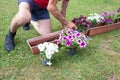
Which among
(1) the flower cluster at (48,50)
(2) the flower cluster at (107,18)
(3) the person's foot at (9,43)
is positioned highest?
(1) the flower cluster at (48,50)

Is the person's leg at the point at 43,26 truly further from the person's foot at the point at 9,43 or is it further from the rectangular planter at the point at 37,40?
the person's foot at the point at 9,43

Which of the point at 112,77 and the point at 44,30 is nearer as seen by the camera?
the point at 112,77

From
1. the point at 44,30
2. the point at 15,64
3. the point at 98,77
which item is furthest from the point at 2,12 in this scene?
the point at 98,77

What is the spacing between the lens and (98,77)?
11.8ft

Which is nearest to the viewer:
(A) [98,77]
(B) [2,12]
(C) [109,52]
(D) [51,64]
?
(A) [98,77]

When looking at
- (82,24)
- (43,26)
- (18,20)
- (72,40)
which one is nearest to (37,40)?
(18,20)

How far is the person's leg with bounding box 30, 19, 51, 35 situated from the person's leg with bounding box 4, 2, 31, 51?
1.86 feet

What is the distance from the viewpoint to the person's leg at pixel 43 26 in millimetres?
4793

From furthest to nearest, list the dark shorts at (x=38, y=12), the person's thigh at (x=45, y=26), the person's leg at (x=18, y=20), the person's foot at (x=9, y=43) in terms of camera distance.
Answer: the person's thigh at (x=45, y=26)
the dark shorts at (x=38, y=12)
the person's foot at (x=9, y=43)
the person's leg at (x=18, y=20)

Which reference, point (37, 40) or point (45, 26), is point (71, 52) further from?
point (45, 26)

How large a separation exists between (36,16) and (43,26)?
307 millimetres

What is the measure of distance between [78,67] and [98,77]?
1.29ft

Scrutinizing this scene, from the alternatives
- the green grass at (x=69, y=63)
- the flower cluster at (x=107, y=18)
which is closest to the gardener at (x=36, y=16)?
the green grass at (x=69, y=63)

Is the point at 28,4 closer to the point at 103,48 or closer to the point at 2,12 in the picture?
the point at 103,48
